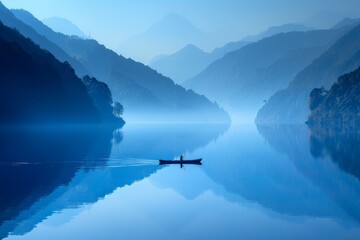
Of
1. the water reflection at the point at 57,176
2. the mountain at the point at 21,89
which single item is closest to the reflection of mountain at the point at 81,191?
the water reflection at the point at 57,176

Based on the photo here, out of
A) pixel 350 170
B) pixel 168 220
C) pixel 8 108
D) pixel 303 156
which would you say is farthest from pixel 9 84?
pixel 168 220

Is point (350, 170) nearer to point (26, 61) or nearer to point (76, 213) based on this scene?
point (76, 213)

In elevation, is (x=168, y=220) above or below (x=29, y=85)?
below

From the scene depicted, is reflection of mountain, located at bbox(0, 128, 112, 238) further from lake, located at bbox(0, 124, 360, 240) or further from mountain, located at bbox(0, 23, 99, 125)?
mountain, located at bbox(0, 23, 99, 125)

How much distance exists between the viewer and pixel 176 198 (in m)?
47.7

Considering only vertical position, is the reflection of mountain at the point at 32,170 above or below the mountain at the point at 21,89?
below

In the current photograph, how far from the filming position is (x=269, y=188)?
53.4 meters

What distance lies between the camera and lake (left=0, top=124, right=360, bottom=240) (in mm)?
34688

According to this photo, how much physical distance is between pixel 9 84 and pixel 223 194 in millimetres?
144282

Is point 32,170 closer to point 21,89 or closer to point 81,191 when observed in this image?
point 81,191

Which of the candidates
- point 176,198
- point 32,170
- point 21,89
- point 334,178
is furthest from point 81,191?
point 21,89

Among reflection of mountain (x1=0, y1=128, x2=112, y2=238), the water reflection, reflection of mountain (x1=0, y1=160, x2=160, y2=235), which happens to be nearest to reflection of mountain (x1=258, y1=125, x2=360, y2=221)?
reflection of mountain (x1=0, y1=160, x2=160, y2=235)

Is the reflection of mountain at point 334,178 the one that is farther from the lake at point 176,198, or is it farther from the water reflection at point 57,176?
the water reflection at point 57,176

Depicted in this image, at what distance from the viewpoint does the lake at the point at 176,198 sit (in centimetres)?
3469
